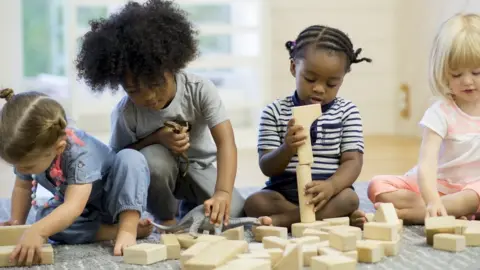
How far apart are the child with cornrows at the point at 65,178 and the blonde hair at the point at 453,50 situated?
629 millimetres

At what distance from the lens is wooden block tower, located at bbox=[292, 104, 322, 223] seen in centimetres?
149

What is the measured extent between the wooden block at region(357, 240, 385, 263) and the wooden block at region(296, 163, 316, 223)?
23 centimetres

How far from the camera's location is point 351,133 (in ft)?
5.30

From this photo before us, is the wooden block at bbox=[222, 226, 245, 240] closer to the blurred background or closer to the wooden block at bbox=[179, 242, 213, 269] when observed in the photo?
the wooden block at bbox=[179, 242, 213, 269]

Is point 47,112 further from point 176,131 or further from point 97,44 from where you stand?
point 176,131

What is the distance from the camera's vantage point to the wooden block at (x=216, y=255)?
1152mm

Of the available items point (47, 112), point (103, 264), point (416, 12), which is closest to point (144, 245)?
point (103, 264)

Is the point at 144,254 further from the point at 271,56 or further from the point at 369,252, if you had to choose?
the point at 271,56

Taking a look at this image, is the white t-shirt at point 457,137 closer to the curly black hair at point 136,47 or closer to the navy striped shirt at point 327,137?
the navy striped shirt at point 327,137

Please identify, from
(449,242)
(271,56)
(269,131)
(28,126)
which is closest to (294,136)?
(269,131)

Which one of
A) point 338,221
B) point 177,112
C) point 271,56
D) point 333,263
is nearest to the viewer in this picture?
point 333,263

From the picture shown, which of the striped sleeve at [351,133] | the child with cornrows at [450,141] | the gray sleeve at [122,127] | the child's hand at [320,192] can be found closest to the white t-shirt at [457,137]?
the child with cornrows at [450,141]

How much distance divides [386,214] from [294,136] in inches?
9.0

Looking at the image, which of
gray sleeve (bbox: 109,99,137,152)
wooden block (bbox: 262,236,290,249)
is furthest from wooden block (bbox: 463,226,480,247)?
gray sleeve (bbox: 109,99,137,152)
